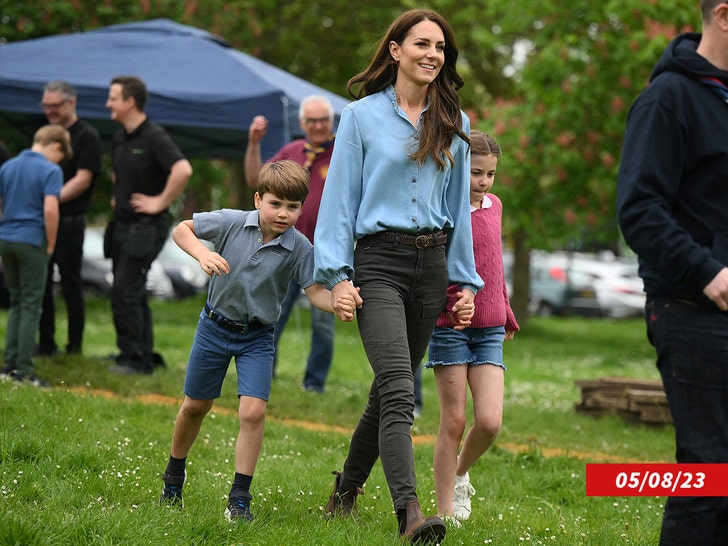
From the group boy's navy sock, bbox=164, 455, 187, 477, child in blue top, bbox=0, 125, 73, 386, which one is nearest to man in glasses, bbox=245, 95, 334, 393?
child in blue top, bbox=0, 125, 73, 386

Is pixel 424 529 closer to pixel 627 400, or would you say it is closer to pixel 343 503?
pixel 343 503

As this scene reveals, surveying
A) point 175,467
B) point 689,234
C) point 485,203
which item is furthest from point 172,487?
point 689,234

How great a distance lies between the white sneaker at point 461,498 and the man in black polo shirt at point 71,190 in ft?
18.4

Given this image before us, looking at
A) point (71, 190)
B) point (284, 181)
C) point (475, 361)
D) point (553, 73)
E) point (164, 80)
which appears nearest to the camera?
point (284, 181)

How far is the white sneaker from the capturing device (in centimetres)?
515

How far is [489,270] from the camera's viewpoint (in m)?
5.20

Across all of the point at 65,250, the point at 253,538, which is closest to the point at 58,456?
the point at 253,538

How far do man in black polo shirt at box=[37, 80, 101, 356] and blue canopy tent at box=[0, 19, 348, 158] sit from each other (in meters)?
1.32

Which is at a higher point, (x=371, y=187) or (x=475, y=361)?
(x=371, y=187)

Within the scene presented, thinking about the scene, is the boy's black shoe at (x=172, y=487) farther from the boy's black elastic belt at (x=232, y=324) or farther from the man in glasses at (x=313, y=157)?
the man in glasses at (x=313, y=157)

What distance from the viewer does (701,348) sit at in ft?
11.3

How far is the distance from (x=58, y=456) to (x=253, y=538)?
1.50m

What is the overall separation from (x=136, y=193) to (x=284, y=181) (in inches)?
193

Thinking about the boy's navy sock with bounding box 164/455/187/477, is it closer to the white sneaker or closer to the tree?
the white sneaker
